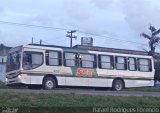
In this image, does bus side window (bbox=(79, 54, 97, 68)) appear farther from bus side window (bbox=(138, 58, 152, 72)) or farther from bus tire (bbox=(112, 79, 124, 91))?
bus side window (bbox=(138, 58, 152, 72))

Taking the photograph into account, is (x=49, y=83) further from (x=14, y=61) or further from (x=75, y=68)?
(x=14, y=61)

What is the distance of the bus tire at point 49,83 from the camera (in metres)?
25.7

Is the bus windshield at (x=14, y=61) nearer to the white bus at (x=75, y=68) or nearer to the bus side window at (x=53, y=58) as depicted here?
the white bus at (x=75, y=68)

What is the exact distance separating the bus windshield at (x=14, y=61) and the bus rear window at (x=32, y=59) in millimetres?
437

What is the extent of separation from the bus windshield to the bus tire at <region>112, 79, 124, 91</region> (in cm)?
730

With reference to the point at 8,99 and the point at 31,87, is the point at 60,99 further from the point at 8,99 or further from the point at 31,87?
the point at 31,87

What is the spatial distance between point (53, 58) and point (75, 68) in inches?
65.8

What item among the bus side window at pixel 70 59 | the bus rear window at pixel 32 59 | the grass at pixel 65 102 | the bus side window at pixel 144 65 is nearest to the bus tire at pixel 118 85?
the bus side window at pixel 144 65

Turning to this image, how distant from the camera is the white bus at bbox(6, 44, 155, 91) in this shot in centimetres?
2539

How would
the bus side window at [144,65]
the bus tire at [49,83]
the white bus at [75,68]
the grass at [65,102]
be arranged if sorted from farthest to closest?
the bus side window at [144,65] → the bus tire at [49,83] → the white bus at [75,68] → the grass at [65,102]

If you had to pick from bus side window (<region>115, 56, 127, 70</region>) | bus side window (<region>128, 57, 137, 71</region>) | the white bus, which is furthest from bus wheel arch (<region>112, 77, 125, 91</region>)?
bus side window (<region>128, 57, 137, 71</region>)

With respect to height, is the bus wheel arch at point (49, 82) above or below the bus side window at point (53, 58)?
below

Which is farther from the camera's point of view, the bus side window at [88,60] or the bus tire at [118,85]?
the bus tire at [118,85]

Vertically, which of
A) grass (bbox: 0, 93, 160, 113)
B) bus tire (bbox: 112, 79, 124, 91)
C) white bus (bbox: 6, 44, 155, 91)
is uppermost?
white bus (bbox: 6, 44, 155, 91)
